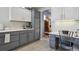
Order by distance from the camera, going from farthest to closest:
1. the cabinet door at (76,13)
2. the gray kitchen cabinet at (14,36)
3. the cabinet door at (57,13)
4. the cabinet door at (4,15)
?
the cabinet door at (57,13) → the cabinet door at (4,15) → the gray kitchen cabinet at (14,36) → the cabinet door at (76,13)

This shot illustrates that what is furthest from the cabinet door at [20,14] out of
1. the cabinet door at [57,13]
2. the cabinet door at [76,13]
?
the cabinet door at [76,13]

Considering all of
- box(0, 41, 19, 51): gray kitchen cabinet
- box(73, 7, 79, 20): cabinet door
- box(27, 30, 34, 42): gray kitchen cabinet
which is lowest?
box(0, 41, 19, 51): gray kitchen cabinet

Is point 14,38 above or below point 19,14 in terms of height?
below

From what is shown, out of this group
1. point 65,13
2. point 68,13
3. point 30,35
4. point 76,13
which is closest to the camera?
point 76,13

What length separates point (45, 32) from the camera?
9172 millimetres

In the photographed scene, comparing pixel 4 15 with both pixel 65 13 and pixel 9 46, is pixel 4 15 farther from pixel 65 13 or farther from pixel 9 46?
pixel 65 13

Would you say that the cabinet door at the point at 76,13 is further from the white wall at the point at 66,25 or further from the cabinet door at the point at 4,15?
the cabinet door at the point at 4,15

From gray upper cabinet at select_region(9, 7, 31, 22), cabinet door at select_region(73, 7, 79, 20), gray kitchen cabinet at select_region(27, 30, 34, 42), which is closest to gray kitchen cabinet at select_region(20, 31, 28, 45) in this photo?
gray kitchen cabinet at select_region(27, 30, 34, 42)

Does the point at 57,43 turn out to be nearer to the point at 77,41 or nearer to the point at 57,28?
the point at 57,28

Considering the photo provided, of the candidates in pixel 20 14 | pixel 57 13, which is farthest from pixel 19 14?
pixel 57 13

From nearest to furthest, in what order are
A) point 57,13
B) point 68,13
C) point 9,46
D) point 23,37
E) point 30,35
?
point 9,46, point 68,13, point 57,13, point 23,37, point 30,35

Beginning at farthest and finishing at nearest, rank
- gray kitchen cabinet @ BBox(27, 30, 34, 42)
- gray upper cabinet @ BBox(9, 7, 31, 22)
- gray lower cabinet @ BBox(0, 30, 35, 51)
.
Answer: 1. gray kitchen cabinet @ BBox(27, 30, 34, 42)
2. gray upper cabinet @ BBox(9, 7, 31, 22)
3. gray lower cabinet @ BBox(0, 30, 35, 51)

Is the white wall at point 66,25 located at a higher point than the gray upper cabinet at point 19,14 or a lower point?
lower

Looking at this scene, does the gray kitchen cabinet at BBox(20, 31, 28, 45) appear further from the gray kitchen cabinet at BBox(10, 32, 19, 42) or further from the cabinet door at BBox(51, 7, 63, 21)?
the cabinet door at BBox(51, 7, 63, 21)
